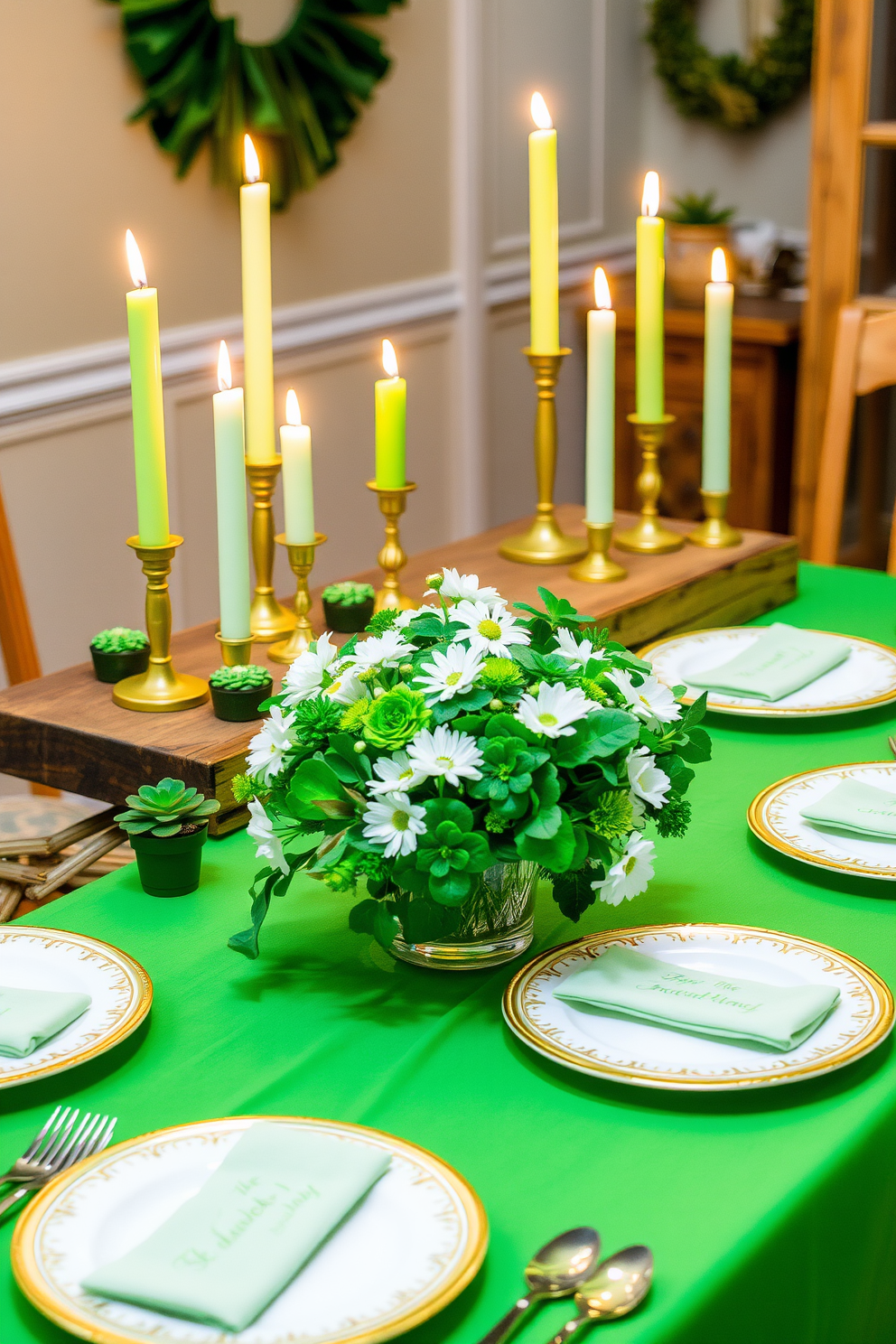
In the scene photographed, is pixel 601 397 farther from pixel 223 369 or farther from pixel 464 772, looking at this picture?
pixel 464 772

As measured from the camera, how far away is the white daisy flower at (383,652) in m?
0.91

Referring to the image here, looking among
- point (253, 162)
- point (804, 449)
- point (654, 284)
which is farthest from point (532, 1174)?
point (804, 449)

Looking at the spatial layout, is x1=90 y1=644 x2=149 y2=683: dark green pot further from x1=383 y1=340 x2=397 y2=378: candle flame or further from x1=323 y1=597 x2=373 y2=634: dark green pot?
x1=383 y1=340 x2=397 y2=378: candle flame

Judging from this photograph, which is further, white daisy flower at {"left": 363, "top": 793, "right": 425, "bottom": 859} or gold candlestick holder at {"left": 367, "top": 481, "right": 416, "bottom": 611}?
gold candlestick holder at {"left": 367, "top": 481, "right": 416, "bottom": 611}

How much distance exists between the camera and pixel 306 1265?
2.14ft

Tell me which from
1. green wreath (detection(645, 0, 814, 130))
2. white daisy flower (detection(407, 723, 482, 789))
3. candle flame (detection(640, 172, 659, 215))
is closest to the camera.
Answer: white daisy flower (detection(407, 723, 482, 789))

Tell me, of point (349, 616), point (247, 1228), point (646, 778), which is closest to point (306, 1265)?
point (247, 1228)

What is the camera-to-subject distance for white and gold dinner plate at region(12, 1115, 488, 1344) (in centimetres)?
61

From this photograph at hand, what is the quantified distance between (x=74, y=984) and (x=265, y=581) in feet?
1.91

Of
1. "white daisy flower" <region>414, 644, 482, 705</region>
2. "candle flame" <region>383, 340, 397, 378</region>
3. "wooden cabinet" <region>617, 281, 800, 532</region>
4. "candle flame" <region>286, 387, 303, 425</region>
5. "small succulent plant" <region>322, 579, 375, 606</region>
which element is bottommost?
"wooden cabinet" <region>617, 281, 800, 532</region>

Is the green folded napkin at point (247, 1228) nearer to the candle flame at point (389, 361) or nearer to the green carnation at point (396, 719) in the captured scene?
the green carnation at point (396, 719)

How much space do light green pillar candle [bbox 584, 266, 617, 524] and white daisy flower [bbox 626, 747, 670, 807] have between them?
0.64m

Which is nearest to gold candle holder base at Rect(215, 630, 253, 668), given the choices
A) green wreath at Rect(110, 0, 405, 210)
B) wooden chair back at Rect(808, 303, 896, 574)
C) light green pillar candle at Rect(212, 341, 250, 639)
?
light green pillar candle at Rect(212, 341, 250, 639)

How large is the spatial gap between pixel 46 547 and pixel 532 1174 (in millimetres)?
1775
